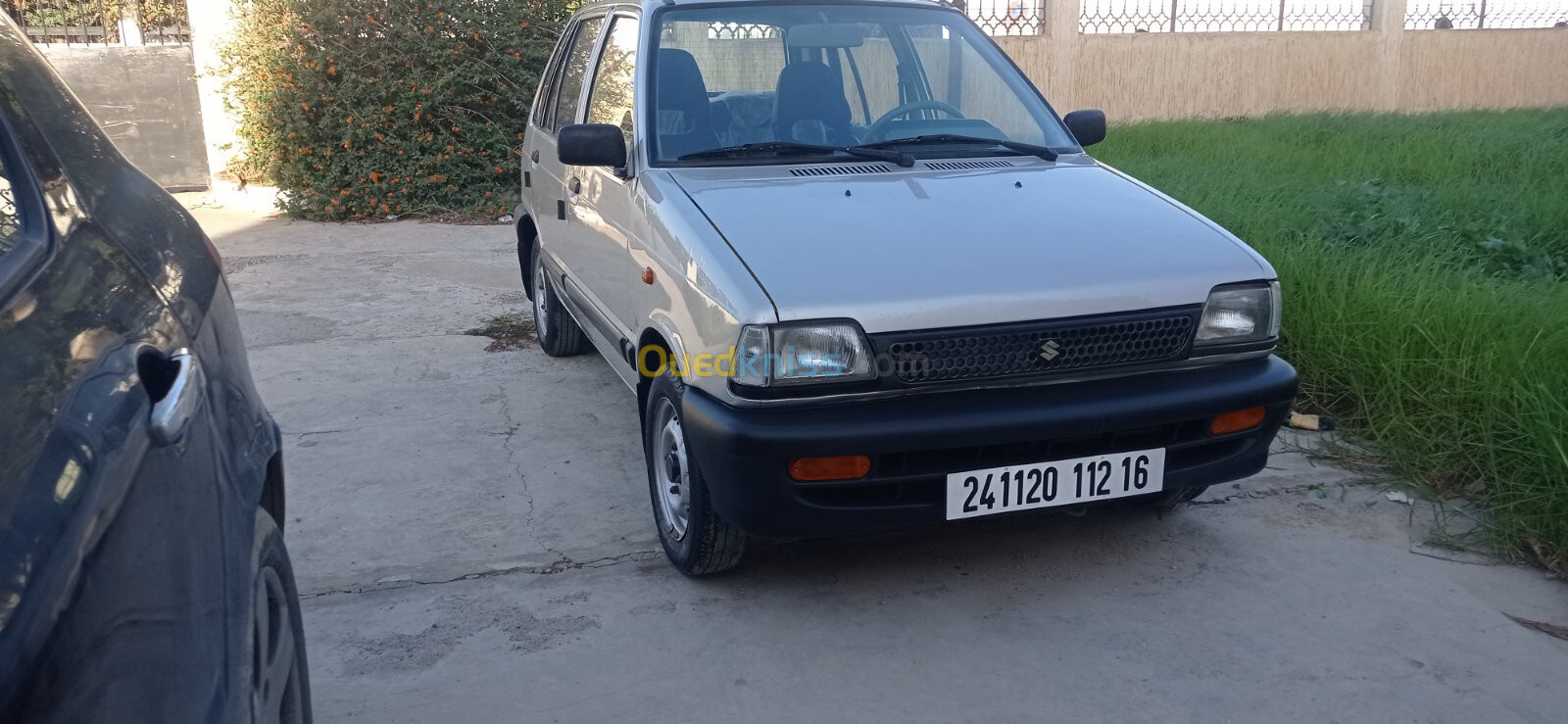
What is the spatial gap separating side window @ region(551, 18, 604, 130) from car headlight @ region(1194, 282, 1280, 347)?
265 centimetres

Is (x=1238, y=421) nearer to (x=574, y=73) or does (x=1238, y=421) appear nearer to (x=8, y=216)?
(x=8, y=216)

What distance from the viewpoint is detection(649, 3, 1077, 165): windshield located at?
405 cm

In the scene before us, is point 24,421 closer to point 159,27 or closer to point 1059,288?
point 1059,288

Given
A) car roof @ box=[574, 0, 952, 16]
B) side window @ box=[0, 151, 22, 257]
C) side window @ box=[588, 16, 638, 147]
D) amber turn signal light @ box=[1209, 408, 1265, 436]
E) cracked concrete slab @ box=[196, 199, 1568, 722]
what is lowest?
cracked concrete slab @ box=[196, 199, 1568, 722]

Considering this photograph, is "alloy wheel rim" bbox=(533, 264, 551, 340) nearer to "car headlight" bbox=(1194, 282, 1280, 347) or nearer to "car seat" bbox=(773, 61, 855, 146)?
"car seat" bbox=(773, 61, 855, 146)

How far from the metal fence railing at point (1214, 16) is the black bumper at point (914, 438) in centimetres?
1124

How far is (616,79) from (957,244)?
68.4 inches

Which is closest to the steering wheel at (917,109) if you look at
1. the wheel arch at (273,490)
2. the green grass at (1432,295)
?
the green grass at (1432,295)

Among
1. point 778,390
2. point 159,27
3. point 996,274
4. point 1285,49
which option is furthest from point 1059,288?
point 1285,49

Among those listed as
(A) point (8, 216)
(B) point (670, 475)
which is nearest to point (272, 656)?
(A) point (8, 216)

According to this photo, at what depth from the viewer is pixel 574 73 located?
5.18m

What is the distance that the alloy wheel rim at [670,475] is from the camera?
347 centimetres

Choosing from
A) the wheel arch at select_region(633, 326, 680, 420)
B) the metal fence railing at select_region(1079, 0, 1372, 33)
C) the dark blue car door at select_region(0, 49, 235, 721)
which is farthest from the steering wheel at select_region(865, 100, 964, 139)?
the metal fence railing at select_region(1079, 0, 1372, 33)

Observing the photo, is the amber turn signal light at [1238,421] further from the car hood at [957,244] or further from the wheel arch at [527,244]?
the wheel arch at [527,244]
